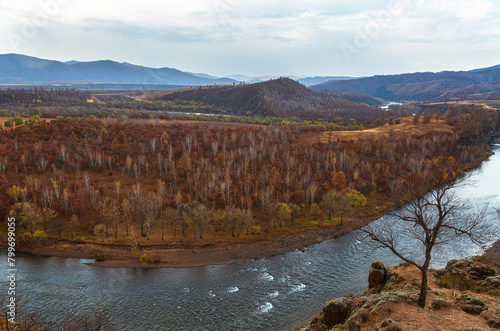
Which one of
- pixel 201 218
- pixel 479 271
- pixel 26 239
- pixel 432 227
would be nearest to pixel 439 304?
pixel 432 227

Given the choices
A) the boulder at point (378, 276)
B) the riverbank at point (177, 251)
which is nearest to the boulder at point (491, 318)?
the boulder at point (378, 276)

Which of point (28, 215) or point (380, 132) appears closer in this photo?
point (28, 215)

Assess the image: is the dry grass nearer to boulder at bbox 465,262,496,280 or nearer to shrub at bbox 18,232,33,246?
boulder at bbox 465,262,496,280

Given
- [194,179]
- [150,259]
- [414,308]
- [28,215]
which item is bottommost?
[150,259]

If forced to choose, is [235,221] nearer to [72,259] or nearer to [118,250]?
[118,250]

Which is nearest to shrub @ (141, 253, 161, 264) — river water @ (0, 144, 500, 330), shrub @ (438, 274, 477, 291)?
river water @ (0, 144, 500, 330)

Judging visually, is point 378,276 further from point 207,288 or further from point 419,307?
point 207,288

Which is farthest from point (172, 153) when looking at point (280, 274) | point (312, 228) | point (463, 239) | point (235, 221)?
point (463, 239)
